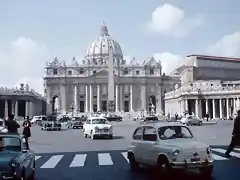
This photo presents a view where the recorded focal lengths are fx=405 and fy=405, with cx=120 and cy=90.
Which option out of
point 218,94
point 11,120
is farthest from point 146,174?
point 218,94

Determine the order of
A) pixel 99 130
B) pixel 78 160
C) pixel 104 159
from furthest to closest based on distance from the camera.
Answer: pixel 99 130
pixel 104 159
pixel 78 160

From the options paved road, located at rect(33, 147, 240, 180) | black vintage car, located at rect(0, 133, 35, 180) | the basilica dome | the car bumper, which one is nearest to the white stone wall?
the basilica dome

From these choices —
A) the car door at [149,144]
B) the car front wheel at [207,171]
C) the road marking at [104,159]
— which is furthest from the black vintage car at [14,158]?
the car front wheel at [207,171]

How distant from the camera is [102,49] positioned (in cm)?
15175

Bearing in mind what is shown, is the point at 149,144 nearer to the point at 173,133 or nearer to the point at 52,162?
the point at 173,133

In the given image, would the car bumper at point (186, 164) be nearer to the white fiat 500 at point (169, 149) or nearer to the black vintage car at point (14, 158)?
the white fiat 500 at point (169, 149)

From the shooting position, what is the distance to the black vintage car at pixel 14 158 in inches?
334

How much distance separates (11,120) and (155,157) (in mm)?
7635

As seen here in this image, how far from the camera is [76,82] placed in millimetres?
134625

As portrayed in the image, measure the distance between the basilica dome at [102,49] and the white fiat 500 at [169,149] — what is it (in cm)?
Result: 13300

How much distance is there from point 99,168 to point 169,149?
127 inches

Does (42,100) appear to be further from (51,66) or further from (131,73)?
(131,73)

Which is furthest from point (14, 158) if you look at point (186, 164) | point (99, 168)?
point (99, 168)

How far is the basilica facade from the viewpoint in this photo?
437 ft
